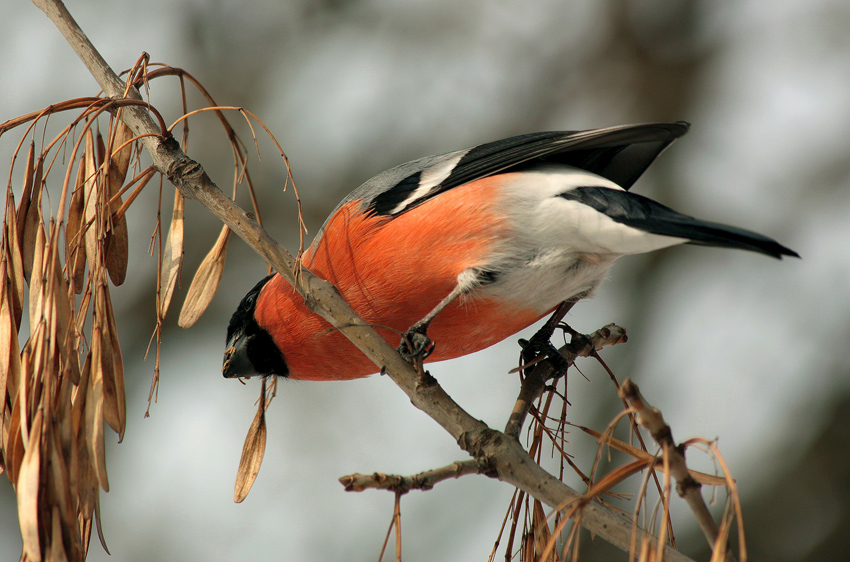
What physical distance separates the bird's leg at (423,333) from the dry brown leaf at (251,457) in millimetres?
361

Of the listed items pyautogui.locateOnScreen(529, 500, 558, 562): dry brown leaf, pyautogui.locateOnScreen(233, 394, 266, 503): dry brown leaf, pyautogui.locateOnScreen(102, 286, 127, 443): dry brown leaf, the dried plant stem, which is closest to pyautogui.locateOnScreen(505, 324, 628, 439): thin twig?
pyautogui.locateOnScreen(529, 500, 558, 562): dry brown leaf

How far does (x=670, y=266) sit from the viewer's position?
464 cm

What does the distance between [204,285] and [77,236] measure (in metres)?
0.48

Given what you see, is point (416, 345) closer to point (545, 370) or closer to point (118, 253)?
point (545, 370)

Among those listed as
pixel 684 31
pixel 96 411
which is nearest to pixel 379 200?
pixel 96 411

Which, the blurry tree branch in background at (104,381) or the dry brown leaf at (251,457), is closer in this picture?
the blurry tree branch in background at (104,381)

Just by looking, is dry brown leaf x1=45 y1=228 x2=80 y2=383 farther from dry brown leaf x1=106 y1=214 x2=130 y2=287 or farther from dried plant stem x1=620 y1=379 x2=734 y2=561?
dried plant stem x1=620 y1=379 x2=734 y2=561

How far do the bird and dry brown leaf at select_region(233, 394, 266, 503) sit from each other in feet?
1.02

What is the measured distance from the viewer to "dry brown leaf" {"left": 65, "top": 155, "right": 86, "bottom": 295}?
1193mm

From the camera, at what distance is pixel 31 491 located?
895mm

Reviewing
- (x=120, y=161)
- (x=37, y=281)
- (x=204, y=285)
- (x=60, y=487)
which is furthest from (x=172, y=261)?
(x=60, y=487)

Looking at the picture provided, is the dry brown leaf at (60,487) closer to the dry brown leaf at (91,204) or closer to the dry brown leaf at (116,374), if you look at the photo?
the dry brown leaf at (116,374)

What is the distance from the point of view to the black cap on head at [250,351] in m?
1.99

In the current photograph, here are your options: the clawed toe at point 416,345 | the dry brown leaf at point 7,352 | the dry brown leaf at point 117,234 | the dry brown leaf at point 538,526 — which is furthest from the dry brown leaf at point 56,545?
the dry brown leaf at point 538,526
